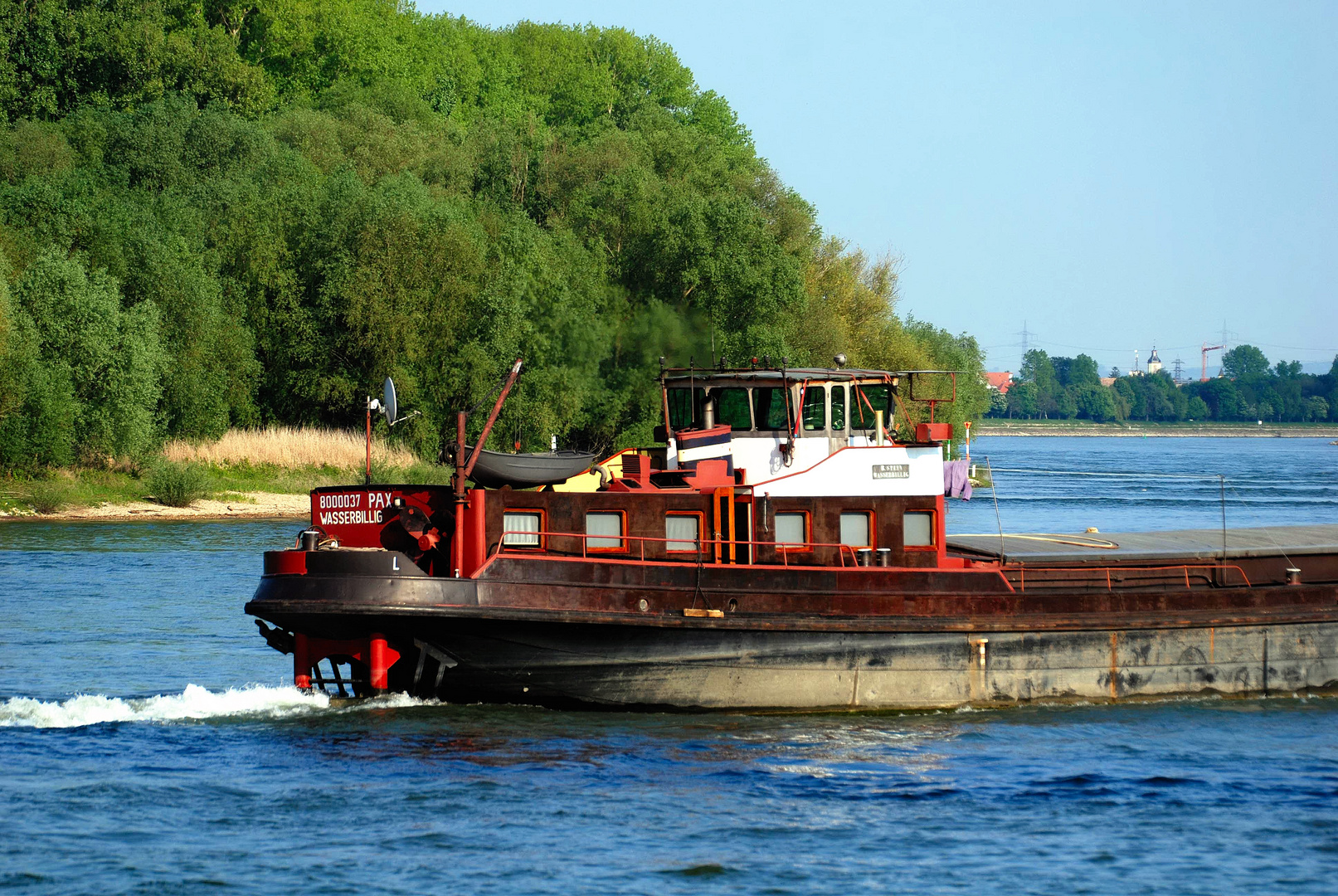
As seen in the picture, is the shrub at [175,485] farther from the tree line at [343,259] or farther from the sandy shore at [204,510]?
the tree line at [343,259]

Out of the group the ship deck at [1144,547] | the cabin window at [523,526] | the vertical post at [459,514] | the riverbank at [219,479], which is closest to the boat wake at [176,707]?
the vertical post at [459,514]

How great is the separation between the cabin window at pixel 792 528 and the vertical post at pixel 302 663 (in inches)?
234

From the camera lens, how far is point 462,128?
249ft

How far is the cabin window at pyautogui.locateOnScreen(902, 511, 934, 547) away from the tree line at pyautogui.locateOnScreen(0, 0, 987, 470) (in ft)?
42.6

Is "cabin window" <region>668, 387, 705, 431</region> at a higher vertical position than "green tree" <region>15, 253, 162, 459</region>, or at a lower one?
lower

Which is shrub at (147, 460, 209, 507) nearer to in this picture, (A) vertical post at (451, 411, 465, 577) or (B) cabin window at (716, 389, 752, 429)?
(A) vertical post at (451, 411, 465, 577)

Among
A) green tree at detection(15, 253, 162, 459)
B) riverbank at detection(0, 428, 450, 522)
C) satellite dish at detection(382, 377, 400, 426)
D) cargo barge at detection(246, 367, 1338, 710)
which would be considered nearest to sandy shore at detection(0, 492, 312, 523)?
riverbank at detection(0, 428, 450, 522)

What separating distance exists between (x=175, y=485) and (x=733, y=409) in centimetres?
3087

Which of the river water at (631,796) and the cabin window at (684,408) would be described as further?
the cabin window at (684,408)

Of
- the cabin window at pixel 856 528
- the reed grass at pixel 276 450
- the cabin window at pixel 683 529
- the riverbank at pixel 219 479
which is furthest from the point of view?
the reed grass at pixel 276 450

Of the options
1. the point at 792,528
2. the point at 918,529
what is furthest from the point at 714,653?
the point at 918,529

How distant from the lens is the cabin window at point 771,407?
1884 centimetres

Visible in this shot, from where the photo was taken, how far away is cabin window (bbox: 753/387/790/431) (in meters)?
18.8

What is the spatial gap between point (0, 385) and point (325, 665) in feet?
82.9
